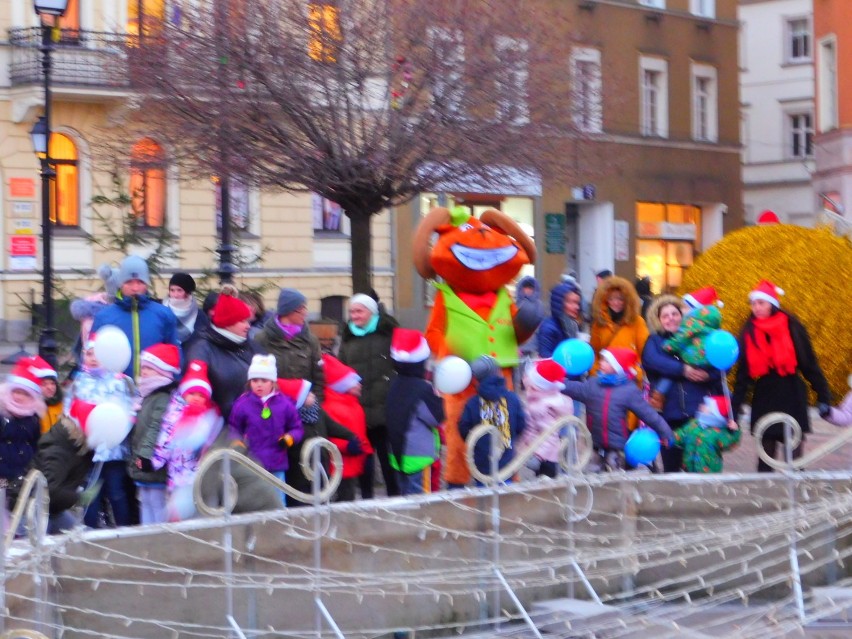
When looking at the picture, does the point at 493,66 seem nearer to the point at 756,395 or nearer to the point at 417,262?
the point at 417,262

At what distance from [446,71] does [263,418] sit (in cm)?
462

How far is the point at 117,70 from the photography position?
1250cm

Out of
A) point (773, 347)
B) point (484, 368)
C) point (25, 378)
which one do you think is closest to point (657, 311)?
point (773, 347)

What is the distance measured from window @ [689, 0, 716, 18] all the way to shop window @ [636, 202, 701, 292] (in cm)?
498

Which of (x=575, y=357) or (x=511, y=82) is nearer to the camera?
(x=575, y=357)

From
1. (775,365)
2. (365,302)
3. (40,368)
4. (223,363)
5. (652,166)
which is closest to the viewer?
(40,368)

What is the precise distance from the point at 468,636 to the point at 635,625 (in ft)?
2.71

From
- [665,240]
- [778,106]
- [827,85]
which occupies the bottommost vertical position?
[665,240]

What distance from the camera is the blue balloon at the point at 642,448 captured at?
30.3ft

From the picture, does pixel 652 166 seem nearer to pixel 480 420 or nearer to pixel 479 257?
pixel 479 257

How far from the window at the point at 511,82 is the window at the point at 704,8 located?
26554 millimetres

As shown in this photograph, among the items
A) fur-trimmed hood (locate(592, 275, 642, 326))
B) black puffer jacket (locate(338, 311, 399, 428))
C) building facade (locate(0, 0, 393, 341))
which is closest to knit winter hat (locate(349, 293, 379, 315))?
black puffer jacket (locate(338, 311, 399, 428))

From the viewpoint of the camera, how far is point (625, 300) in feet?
34.9

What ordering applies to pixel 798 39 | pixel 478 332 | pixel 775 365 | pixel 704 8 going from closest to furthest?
1. pixel 478 332
2. pixel 775 365
3. pixel 704 8
4. pixel 798 39
